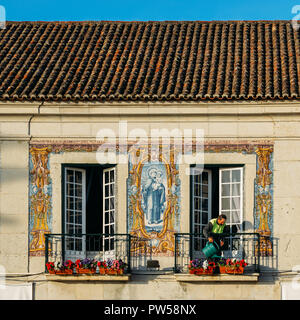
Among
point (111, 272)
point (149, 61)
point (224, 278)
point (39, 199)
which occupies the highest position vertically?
point (149, 61)

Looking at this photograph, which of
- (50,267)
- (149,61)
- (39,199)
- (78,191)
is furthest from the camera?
(149,61)

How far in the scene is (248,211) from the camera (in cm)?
2919

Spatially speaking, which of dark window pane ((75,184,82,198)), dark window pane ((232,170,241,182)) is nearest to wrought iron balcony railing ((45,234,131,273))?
dark window pane ((75,184,82,198))

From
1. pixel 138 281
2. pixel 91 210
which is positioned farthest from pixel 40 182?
pixel 138 281

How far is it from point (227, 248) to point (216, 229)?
0.75 m

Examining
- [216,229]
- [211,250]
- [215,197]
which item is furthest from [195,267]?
[215,197]

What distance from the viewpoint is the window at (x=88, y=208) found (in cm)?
2961

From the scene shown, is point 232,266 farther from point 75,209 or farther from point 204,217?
point 75,209

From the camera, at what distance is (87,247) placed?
2967 centimetres

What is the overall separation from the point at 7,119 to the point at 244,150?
5.70 m
